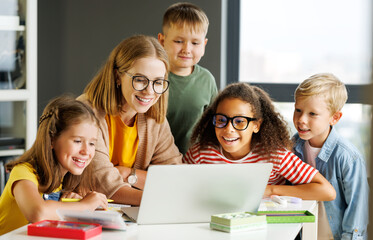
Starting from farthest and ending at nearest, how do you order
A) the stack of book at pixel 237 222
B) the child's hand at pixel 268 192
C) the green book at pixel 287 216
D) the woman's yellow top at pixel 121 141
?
the woman's yellow top at pixel 121 141 → the child's hand at pixel 268 192 → the green book at pixel 287 216 → the stack of book at pixel 237 222

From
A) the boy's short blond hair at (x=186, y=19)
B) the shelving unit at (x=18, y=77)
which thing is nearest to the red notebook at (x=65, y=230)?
the boy's short blond hair at (x=186, y=19)

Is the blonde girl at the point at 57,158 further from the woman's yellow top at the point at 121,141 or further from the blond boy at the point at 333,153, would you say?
the blond boy at the point at 333,153

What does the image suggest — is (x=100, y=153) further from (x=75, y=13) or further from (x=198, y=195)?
(x=75, y=13)

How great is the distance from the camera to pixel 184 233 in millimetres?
1246

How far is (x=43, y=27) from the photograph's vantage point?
3492mm

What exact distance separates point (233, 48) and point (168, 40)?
1.20m

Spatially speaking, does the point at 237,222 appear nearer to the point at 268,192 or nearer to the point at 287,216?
the point at 287,216

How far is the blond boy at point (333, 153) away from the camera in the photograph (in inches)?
76.2

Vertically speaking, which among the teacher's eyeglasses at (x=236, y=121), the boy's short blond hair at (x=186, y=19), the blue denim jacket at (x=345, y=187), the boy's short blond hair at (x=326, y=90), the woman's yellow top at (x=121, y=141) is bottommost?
the blue denim jacket at (x=345, y=187)

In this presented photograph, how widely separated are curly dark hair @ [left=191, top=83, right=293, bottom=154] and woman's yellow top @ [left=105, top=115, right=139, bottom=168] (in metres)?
0.27

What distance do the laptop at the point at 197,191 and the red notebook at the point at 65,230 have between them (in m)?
0.16

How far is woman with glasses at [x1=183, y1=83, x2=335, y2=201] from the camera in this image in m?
1.79

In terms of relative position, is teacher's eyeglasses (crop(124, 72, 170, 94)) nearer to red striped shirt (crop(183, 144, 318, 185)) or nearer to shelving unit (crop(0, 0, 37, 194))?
red striped shirt (crop(183, 144, 318, 185))

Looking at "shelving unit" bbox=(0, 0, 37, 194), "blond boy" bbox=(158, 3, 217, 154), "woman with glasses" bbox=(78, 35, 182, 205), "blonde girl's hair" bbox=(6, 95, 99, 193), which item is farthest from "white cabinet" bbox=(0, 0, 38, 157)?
"blonde girl's hair" bbox=(6, 95, 99, 193)
